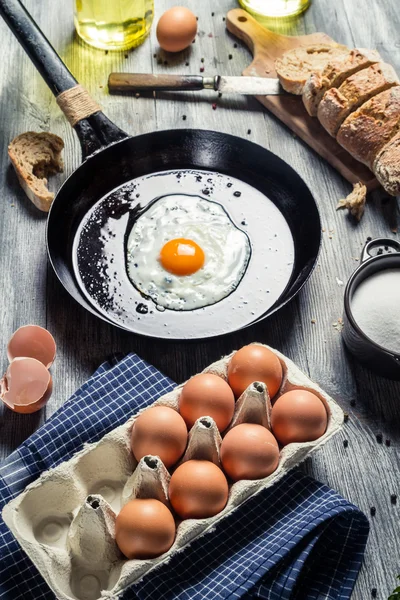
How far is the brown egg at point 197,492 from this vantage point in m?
1.39

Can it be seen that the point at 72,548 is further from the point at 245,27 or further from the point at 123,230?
the point at 245,27

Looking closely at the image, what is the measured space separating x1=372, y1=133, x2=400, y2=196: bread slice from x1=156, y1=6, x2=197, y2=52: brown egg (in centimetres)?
86

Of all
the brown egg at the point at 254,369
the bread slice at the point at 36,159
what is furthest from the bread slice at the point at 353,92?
the brown egg at the point at 254,369

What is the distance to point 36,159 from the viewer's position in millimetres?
2176

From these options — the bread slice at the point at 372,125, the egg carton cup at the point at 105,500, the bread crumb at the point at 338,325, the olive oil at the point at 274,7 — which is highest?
the olive oil at the point at 274,7

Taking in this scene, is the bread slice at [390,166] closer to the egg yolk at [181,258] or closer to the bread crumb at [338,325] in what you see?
the bread crumb at [338,325]

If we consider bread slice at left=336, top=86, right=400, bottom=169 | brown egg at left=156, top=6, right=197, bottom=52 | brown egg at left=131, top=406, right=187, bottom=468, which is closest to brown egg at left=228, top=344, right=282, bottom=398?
brown egg at left=131, top=406, right=187, bottom=468

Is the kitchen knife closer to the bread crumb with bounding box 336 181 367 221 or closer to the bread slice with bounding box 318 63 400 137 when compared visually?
the bread slice with bounding box 318 63 400 137

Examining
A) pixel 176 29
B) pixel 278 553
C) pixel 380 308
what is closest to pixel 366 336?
pixel 380 308

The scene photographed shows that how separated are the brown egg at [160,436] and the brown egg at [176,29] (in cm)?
154

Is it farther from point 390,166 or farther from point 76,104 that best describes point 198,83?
point 390,166

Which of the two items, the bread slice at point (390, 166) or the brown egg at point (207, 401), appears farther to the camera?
the bread slice at point (390, 166)

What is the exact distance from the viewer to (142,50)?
2613 millimetres

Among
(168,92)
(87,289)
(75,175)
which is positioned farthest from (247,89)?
(87,289)
